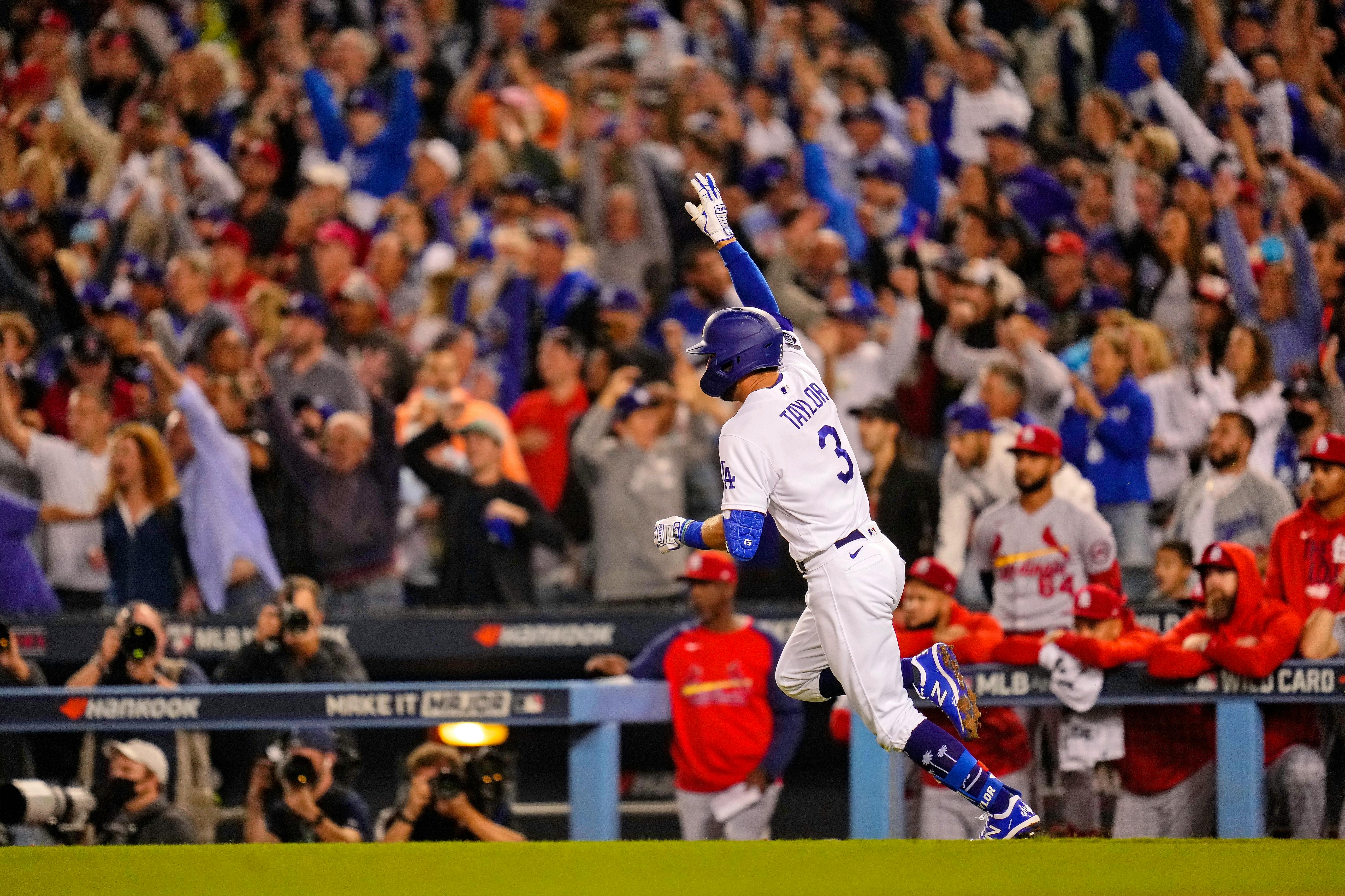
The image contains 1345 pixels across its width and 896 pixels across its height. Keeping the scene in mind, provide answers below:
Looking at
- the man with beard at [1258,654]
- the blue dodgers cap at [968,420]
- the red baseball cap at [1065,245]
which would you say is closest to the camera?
the man with beard at [1258,654]

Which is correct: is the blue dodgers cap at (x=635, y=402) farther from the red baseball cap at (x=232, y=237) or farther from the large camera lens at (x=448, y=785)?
the red baseball cap at (x=232, y=237)

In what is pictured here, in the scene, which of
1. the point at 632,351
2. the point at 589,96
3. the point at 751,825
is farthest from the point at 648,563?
the point at 589,96

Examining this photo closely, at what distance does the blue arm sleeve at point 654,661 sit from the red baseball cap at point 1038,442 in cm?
145

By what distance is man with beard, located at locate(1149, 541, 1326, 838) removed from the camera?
5.65 meters

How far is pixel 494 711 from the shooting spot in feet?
20.2

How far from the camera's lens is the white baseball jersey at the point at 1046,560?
22.0ft

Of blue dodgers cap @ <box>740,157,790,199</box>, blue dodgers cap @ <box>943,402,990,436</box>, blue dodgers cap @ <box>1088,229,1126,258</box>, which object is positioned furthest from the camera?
blue dodgers cap @ <box>740,157,790,199</box>

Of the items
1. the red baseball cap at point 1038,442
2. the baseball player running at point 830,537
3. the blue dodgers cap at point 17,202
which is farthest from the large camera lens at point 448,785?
the blue dodgers cap at point 17,202

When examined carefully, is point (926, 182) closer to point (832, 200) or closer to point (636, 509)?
point (832, 200)

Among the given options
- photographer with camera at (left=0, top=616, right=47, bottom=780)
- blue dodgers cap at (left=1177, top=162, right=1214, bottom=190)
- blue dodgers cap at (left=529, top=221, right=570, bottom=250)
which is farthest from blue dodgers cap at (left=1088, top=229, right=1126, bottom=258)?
photographer with camera at (left=0, top=616, right=47, bottom=780)

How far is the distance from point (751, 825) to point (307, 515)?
283 cm

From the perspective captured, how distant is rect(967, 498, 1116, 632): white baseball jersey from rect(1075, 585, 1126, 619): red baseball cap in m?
0.43

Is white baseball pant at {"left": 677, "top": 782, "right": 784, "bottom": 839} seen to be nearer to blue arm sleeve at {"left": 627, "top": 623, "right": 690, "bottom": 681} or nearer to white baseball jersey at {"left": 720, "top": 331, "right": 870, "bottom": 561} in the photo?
blue arm sleeve at {"left": 627, "top": 623, "right": 690, "bottom": 681}

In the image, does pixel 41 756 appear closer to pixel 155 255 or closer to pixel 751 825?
pixel 751 825
